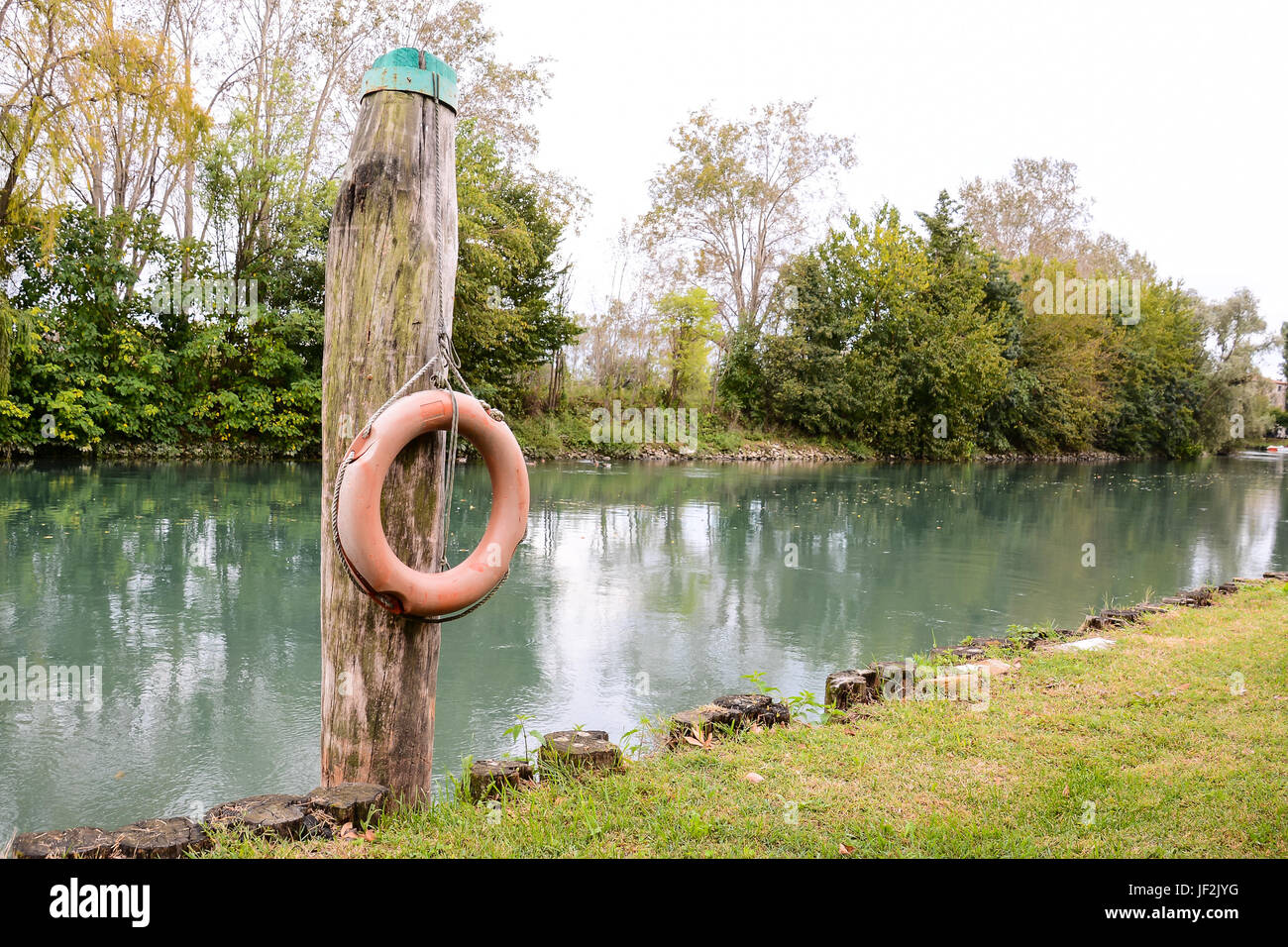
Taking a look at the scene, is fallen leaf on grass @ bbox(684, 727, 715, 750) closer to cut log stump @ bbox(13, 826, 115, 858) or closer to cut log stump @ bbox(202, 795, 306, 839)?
cut log stump @ bbox(202, 795, 306, 839)

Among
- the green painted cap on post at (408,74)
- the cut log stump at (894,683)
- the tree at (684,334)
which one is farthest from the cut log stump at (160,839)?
the tree at (684,334)

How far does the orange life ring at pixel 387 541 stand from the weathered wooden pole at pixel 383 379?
0.11m

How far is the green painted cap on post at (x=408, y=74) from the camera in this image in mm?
2656

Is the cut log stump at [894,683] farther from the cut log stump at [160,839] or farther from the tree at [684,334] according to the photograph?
the tree at [684,334]

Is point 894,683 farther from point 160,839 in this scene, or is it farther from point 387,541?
point 160,839

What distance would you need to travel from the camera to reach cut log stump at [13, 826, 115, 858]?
2041mm

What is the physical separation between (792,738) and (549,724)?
1.29m

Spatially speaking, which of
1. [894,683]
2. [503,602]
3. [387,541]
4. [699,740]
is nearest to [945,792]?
[699,740]

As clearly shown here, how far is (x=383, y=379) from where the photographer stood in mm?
2623

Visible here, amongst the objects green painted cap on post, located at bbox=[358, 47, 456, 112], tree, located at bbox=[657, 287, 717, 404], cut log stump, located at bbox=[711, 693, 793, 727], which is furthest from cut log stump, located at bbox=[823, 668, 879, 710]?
tree, located at bbox=[657, 287, 717, 404]
